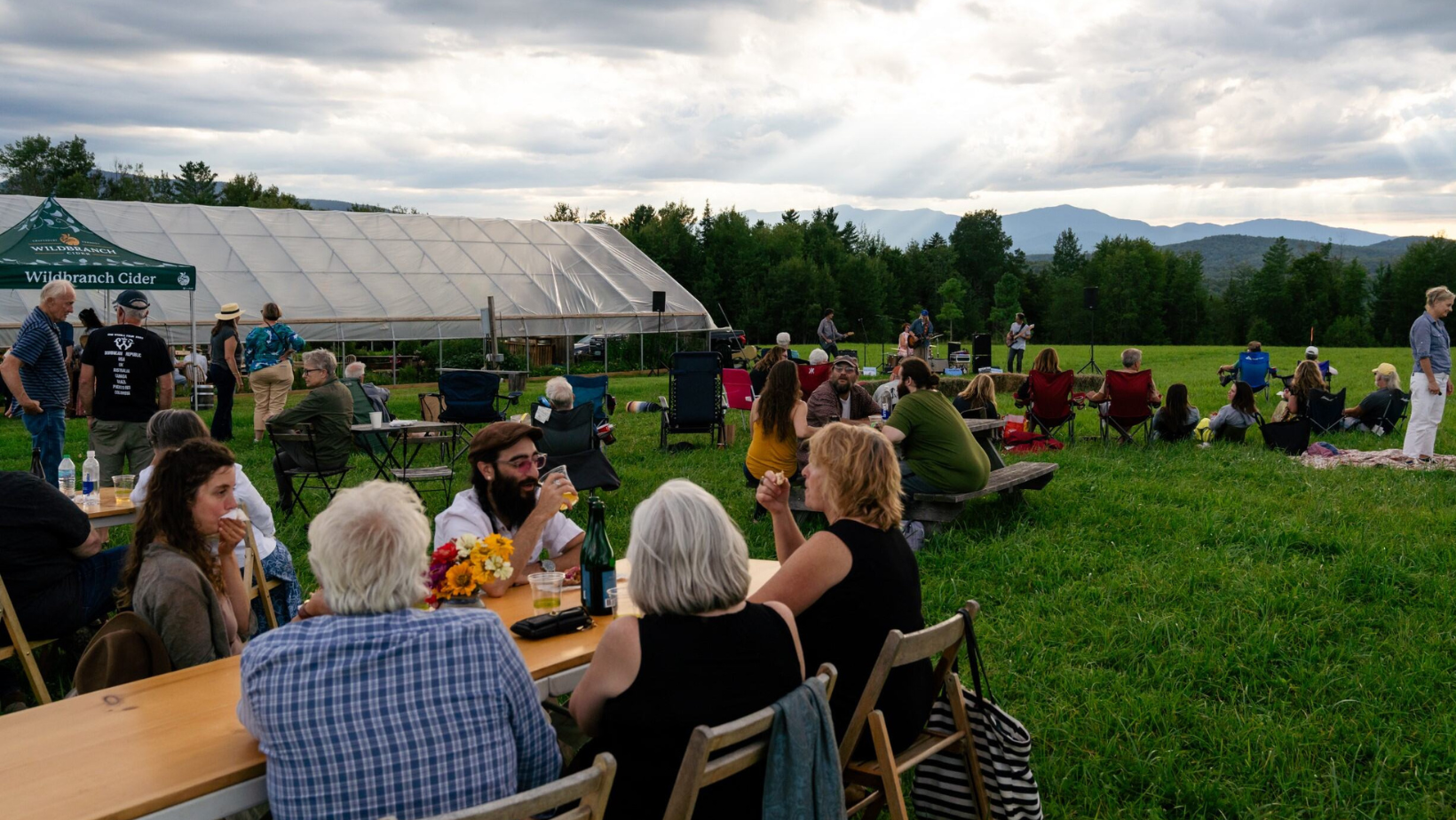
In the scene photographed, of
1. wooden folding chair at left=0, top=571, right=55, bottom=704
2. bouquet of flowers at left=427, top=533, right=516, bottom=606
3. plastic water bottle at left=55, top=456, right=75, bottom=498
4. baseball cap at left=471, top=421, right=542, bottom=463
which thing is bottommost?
wooden folding chair at left=0, top=571, right=55, bottom=704

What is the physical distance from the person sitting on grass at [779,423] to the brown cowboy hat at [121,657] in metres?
4.35

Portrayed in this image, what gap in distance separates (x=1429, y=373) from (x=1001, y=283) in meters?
56.7

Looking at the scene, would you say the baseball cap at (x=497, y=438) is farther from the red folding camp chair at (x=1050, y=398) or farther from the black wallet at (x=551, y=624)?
the red folding camp chair at (x=1050, y=398)

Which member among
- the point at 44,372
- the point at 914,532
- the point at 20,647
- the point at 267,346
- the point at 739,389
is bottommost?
the point at 914,532

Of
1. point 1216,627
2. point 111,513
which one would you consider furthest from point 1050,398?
point 111,513

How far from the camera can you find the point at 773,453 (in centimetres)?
669

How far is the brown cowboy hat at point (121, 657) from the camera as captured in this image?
2602mm

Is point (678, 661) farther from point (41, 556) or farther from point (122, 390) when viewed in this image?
point (122, 390)

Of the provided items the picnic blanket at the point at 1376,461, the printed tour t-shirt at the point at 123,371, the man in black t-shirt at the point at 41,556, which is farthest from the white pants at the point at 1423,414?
the printed tour t-shirt at the point at 123,371

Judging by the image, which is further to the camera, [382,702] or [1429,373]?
[1429,373]

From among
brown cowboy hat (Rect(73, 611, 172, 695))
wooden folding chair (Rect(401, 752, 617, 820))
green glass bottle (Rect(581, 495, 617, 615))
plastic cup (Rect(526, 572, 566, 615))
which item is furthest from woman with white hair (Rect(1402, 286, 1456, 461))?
brown cowboy hat (Rect(73, 611, 172, 695))

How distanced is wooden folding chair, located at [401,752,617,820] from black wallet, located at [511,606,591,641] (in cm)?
90

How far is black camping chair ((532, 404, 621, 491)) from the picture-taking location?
285 inches

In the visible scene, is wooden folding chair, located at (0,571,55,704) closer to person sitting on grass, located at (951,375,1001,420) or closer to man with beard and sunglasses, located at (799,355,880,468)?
man with beard and sunglasses, located at (799,355,880,468)
